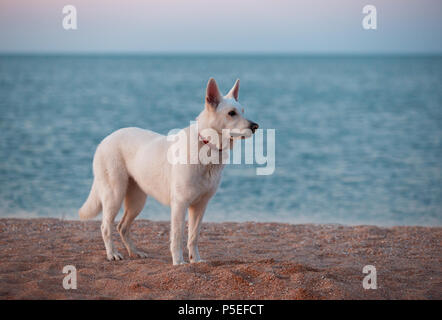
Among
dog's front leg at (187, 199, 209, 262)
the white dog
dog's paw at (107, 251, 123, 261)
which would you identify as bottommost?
dog's paw at (107, 251, 123, 261)

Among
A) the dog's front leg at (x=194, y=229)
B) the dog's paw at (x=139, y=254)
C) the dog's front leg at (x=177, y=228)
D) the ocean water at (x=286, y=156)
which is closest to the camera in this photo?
the dog's front leg at (x=177, y=228)

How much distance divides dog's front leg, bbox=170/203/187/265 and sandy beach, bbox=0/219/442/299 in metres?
0.18

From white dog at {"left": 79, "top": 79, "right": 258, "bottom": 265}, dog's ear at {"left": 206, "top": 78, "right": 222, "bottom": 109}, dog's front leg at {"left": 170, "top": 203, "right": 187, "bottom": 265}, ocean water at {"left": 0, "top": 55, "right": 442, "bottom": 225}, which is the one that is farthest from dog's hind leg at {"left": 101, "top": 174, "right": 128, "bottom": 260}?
ocean water at {"left": 0, "top": 55, "right": 442, "bottom": 225}

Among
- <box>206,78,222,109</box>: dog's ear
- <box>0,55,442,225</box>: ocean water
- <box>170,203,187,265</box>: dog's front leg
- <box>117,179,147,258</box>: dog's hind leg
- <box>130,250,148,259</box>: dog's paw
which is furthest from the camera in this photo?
<box>0,55,442,225</box>: ocean water

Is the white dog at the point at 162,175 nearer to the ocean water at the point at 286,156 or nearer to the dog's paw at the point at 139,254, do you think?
the dog's paw at the point at 139,254

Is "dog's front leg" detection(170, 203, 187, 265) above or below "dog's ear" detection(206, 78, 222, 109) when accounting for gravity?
below

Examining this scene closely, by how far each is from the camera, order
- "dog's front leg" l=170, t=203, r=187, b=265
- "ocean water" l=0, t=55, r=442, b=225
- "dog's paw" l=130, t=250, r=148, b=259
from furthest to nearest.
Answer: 1. "ocean water" l=0, t=55, r=442, b=225
2. "dog's paw" l=130, t=250, r=148, b=259
3. "dog's front leg" l=170, t=203, r=187, b=265

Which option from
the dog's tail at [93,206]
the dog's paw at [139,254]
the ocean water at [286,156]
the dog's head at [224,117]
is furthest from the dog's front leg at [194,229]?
the ocean water at [286,156]

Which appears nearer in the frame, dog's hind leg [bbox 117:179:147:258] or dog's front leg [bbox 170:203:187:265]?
dog's front leg [bbox 170:203:187:265]

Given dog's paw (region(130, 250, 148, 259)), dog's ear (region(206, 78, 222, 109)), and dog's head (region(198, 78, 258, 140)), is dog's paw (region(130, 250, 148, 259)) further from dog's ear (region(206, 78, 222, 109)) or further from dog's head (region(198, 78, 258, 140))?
dog's ear (region(206, 78, 222, 109))

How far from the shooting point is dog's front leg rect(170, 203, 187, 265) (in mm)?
5766

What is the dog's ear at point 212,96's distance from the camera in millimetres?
5457

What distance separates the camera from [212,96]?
5523 mm
